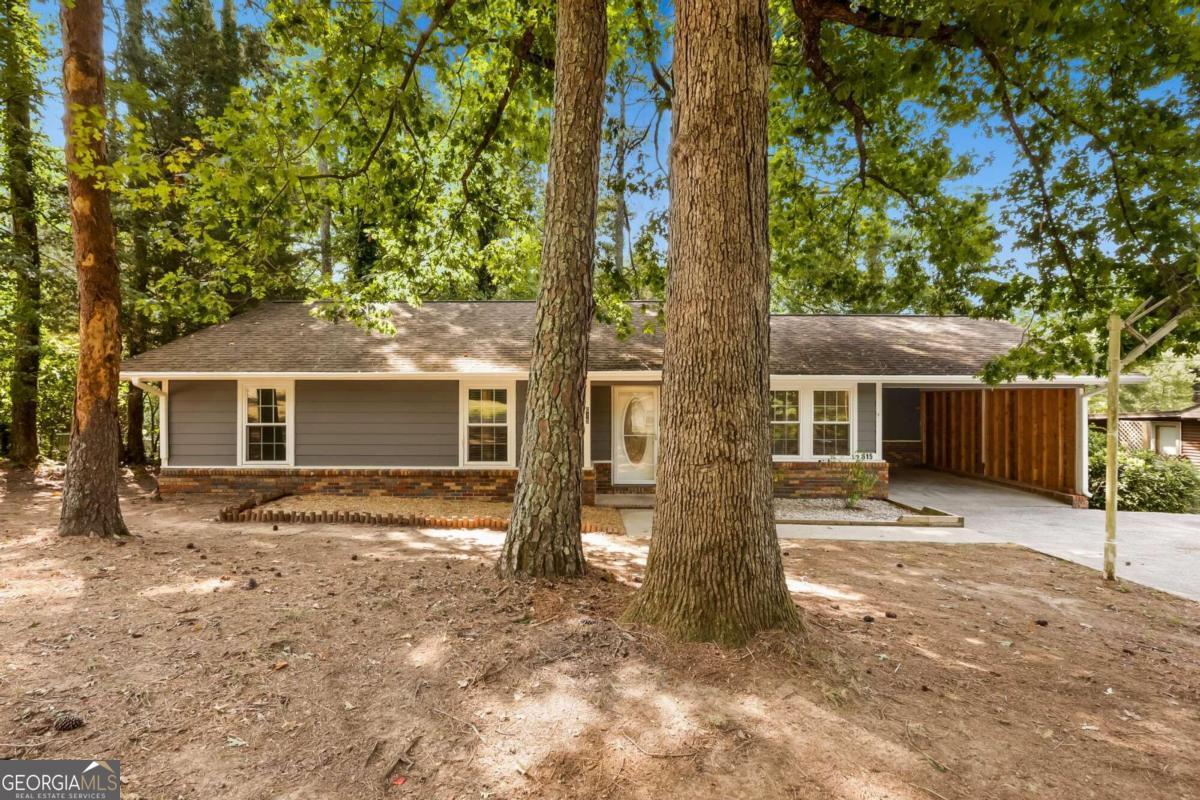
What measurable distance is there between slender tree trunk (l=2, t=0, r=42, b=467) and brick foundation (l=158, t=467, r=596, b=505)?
5.71 metres

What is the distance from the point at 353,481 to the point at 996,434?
47.0 feet

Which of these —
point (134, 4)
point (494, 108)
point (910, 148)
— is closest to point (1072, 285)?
point (910, 148)

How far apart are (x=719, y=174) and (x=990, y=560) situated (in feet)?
19.7

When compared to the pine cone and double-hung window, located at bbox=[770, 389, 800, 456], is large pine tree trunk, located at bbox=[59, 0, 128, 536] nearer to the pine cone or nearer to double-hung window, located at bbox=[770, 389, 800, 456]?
the pine cone

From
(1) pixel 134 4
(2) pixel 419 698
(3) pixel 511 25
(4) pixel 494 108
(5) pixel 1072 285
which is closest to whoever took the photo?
(2) pixel 419 698

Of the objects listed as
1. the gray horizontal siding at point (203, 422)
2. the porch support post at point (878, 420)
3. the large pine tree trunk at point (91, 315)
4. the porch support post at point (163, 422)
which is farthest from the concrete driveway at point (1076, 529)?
the porch support post at point (163, 422)

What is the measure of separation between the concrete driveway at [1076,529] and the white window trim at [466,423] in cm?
747

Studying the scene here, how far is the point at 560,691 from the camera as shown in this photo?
291cm

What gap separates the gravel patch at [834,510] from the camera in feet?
29.2

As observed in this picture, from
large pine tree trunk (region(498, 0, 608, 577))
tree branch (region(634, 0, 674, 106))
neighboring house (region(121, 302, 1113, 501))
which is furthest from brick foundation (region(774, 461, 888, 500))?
large pine tree trunk (region(498, 0, 608, 577))

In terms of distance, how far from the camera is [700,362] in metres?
3.26

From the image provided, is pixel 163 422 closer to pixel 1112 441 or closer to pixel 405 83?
pixel 405 83

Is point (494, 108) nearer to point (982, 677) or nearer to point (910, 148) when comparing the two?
point (910, 148)
